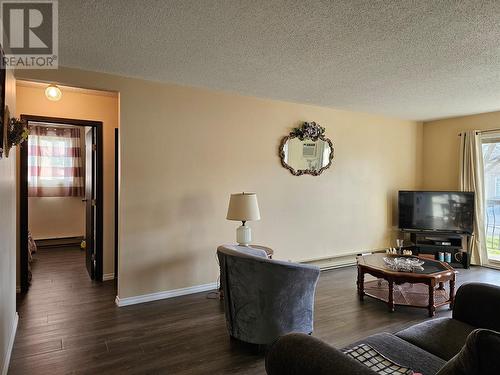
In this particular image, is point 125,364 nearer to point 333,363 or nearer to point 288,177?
point 333,363

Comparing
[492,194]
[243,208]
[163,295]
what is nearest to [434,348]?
[243,208]

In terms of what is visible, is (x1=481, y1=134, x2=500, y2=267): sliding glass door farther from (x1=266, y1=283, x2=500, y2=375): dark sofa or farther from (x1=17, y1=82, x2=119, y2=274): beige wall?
(x1=17, y1=82, x2=119, y2=274): beige wall

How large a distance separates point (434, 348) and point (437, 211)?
4.09m

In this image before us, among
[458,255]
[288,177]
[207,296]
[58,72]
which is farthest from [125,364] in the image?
[458,255]

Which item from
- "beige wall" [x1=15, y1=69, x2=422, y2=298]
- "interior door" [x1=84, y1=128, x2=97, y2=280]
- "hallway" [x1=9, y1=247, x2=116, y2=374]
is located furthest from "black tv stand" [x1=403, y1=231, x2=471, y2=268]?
"interior door" [x1=84, y1=128, x2=97, y2=280]

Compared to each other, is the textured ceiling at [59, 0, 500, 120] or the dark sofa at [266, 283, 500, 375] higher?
the textured ceiling at [59, 0, 500, 120]

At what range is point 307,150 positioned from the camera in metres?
4.70

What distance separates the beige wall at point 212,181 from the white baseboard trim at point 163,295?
0.18ft

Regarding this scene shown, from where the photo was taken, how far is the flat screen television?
5.20 meters

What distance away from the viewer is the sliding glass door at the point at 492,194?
5148mm

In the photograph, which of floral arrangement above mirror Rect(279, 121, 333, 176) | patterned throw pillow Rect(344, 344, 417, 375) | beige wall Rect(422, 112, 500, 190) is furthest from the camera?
beige wall Rect(422, 112, 500, 190)

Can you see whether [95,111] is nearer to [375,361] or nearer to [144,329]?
[144,329]

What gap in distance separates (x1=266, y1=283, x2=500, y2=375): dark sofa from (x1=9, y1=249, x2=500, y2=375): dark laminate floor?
90 cm

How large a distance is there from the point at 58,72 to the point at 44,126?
12.3ft
